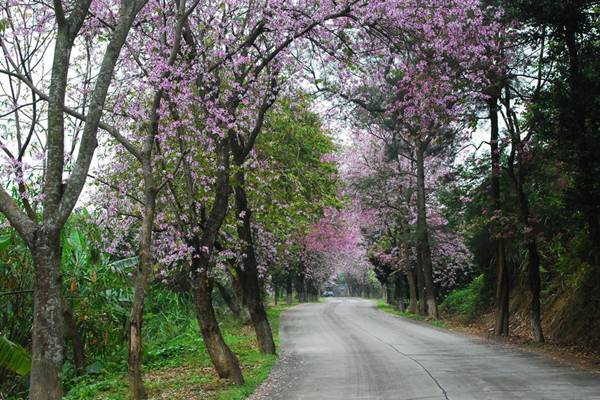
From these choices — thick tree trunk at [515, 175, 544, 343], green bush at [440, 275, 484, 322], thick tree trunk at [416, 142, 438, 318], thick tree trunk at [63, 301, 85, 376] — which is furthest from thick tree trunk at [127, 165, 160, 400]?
thick tree trunk at [416, 142, 438, 318]

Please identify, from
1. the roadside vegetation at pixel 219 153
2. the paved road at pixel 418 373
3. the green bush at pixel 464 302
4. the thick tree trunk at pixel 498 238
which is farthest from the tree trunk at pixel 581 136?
the green bush at pixel 464 302

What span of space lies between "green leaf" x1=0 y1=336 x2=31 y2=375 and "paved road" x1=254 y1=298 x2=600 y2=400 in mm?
4206

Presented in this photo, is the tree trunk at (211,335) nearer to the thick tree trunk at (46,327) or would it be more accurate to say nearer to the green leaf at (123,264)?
the green leaf at (123,264)

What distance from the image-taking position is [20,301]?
13.7m

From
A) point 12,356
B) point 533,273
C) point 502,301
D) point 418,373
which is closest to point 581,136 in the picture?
point 418,373

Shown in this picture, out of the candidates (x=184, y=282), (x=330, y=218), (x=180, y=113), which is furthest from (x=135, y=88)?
(x=330, y=218)

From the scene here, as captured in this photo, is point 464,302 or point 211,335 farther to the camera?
point 464,302

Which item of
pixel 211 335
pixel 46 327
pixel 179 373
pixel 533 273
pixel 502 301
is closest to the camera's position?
pixel 46 327

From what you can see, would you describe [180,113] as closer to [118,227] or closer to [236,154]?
[236,154]

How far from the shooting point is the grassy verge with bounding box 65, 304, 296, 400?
11.6 meters

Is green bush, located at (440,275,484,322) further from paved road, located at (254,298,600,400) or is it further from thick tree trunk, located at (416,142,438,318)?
paved road, located at (254,298,600,400)

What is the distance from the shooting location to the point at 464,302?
32.7 m

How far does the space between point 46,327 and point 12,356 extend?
13.2 ft

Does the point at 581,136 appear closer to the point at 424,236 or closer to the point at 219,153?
the point at 219,153
